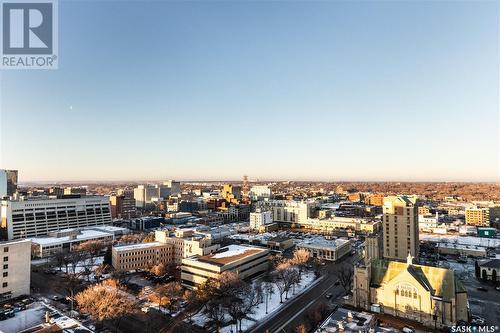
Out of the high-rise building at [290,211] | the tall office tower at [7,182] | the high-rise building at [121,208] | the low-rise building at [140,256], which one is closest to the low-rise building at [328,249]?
the low-rise building at [140,256]

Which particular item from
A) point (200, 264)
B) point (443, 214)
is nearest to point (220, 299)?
point (200, 264)

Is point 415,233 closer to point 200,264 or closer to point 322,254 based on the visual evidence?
point 322,254

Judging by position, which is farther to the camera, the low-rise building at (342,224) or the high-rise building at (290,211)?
the high-rise building at (290,211)

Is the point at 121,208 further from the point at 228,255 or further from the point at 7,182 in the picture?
the point at 228,255

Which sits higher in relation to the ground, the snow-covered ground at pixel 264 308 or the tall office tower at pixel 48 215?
the tall office tower at pixel 48 215

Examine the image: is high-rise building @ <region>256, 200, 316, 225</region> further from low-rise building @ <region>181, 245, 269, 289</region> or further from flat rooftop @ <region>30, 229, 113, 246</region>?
flat rooftop @ <region>30, 229, 113, 246</region>

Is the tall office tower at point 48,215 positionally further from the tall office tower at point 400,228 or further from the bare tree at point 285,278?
the tall office tower at point 400,228
